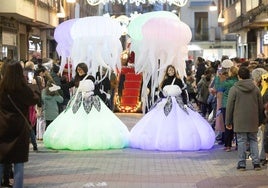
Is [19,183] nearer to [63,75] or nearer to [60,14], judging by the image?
[63,75]

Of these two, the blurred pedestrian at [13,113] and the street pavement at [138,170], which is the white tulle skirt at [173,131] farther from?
the blurred pedestrian at [13,113]

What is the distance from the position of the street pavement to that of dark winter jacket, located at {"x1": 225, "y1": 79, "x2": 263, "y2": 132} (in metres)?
0.83

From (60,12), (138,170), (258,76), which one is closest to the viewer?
(138,170)

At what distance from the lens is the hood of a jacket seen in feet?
35.8

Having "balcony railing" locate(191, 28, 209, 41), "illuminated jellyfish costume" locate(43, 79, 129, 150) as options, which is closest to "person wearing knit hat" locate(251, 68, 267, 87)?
"illuminated jellyfish costume" locate(43, 79, 129, 150)

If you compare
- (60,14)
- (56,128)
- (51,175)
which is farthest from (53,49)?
(51,175)

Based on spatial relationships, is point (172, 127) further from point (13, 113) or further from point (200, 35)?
point (200, 35)

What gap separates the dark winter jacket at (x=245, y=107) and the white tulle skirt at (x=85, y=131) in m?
3.41

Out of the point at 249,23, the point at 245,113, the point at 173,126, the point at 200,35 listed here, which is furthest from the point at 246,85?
the point at 200,35

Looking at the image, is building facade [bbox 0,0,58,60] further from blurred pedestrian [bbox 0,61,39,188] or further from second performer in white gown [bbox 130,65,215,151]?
blurred pedestrian [bbox 0,61,39,188]

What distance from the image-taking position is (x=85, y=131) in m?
13.5

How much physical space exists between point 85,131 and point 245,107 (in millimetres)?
4024

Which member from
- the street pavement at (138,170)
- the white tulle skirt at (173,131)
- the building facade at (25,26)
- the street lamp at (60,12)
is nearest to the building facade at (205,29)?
the street lamp at (60,12)

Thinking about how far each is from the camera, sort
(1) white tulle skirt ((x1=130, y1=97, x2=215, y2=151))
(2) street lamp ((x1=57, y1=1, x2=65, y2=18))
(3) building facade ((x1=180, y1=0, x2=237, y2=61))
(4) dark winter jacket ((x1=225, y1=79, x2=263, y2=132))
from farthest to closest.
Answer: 1. (3) building facade ((x1=180, y1=0, x2=237, y2=61))
2. (2) street lamp ((x1=57, y1=1, x2=65, y2=18))
3. (1) white tulle skirt ((x1=130, y1=97, x2=215, y2=151))
4. (4) dark winter jacket ((x1=225, y1=79, x2=263, y2=132))
